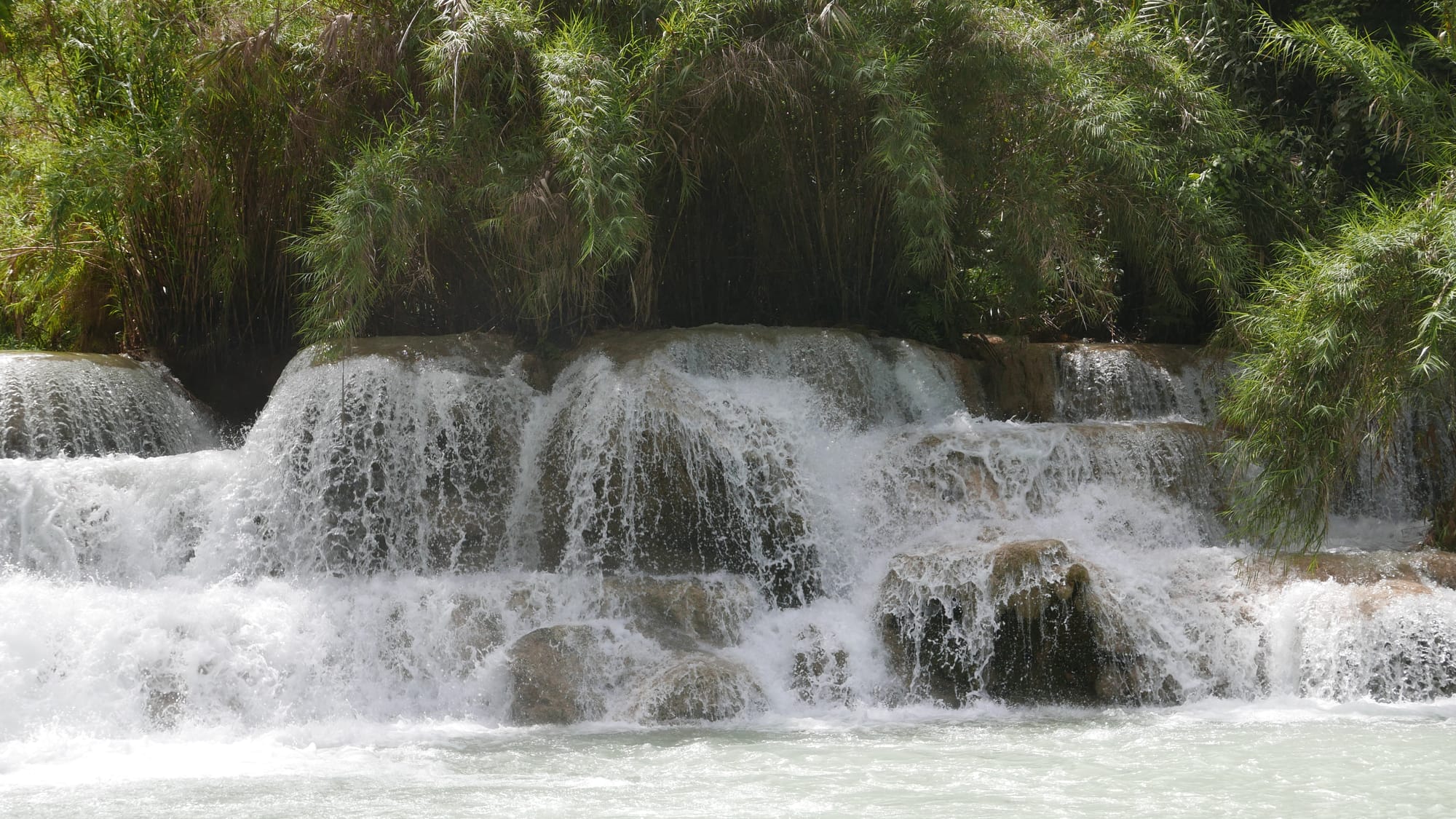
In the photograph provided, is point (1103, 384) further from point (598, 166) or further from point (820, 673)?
point (598, 166)

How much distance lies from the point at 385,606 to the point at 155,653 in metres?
1.16

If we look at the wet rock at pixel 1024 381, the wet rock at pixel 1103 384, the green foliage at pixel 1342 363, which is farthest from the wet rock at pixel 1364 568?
the wet rock at pixel 1024 381

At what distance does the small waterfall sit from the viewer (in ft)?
28.4

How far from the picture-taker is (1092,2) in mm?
10938

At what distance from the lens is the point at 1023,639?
698 centimetres

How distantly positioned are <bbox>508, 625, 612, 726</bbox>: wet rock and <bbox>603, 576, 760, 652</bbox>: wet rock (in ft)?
0.90

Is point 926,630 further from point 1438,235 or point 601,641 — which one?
point 1438,235

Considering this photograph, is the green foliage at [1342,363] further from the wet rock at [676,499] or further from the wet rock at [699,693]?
the wet rock at [699,693]

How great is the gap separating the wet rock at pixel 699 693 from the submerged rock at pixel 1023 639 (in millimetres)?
878

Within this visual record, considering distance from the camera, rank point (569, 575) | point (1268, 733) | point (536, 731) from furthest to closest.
Answer: point (569, 575) → point (536, 731) → point (1268, 733)

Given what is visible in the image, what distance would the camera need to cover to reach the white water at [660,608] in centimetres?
510

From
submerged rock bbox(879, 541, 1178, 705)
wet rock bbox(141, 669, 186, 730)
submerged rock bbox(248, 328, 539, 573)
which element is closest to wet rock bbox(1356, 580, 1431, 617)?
submerged rock bbox(879, 541, 1178, 705)

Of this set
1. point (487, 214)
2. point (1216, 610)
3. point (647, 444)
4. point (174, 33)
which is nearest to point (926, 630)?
point (1216, 610)

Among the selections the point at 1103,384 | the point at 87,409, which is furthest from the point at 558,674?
the point at 1103,384
